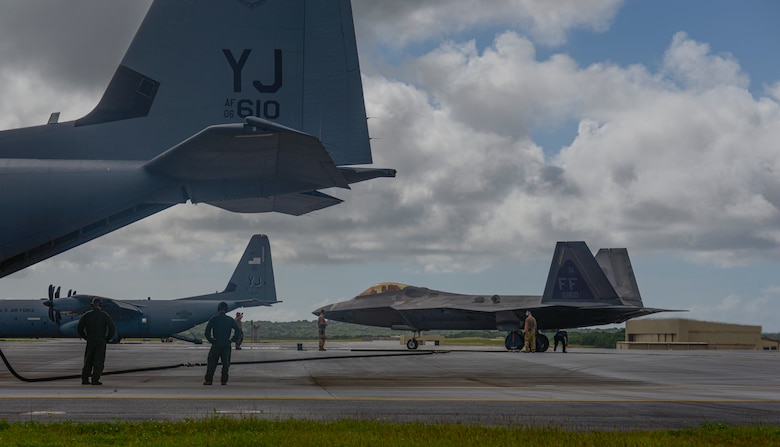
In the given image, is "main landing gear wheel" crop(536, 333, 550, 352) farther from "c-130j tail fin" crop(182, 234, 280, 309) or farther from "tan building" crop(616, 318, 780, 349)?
"tan building" crop(616, 318, 780, 349)

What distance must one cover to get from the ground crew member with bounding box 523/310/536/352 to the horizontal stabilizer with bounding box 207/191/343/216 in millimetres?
17072

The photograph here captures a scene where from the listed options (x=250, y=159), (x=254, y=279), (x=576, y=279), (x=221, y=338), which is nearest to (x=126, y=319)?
(x=254, y=279)

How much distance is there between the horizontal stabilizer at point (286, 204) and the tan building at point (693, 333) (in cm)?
4702

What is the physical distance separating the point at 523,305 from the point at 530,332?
3.00 meters

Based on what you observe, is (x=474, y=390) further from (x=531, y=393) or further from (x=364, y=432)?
(x=364, y=432)

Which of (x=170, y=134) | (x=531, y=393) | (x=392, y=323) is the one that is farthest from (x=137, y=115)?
(x=392, y=323)

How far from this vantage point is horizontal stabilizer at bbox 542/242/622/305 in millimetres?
36188

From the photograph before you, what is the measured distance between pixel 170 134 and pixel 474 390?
8.77 m

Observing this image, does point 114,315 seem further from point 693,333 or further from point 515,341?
point 693,333

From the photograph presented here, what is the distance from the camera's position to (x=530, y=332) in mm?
34969

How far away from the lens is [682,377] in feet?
63.8

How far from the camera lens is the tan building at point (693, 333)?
209 ft

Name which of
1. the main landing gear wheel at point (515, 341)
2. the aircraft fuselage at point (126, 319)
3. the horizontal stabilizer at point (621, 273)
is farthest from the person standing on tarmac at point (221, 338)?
the horizontal stabilizer at point (621, 273)

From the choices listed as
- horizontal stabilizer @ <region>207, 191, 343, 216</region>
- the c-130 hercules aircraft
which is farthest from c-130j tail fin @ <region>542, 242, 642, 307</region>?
the c-130 hercules aircraft
